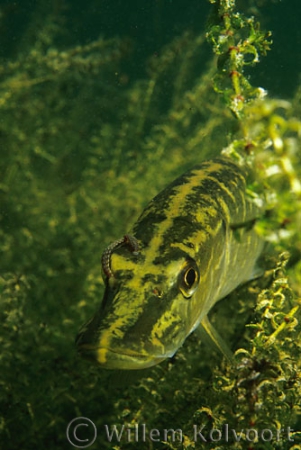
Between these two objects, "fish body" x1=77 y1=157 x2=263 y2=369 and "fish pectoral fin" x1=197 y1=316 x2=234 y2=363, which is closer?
"fish body" x1=77 y1=157 x2=263 y2=369

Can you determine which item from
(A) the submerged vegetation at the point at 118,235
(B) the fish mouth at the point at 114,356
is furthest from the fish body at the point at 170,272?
(A) the submerged vegetation at the point at 118,235

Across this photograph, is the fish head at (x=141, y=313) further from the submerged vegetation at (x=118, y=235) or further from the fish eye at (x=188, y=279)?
the submerged vegetation at (x=118, y=235)

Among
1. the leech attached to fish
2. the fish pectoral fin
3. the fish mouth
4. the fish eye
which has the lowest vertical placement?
the fish pectoral fin

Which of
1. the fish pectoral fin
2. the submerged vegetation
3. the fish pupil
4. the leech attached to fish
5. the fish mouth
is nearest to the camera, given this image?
the submerged vegetation

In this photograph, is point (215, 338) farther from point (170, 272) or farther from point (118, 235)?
point (118, 235)

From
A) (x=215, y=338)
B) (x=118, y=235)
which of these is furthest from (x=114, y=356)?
(x=118, y=235)

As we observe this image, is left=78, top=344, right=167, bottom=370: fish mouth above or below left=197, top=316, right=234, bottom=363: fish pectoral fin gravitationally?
above

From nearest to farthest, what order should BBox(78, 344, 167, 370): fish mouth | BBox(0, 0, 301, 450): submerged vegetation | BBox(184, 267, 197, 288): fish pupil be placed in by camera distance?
1. BBox(0, 0, 301, 450): submerged vegetation
2. BBox(78, 344, 167, 370): fish mouth
3. BBox(184, 267, 197, 288): fish pupil

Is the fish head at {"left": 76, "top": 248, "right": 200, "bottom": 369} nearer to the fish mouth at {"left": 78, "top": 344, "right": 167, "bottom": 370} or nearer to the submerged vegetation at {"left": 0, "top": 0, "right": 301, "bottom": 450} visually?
the fish mouth at {"left": 78, "top": 344, "right": 167, "bottom": 370}

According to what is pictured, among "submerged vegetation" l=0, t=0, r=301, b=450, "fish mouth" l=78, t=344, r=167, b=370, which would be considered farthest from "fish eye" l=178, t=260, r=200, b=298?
"fish mouth" l=78, t=344, r=167, b=370
